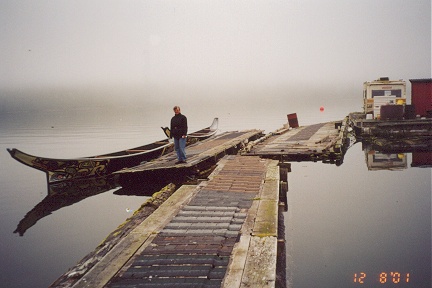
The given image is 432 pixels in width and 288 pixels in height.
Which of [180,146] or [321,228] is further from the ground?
[180,146]

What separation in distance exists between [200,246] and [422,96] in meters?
29.0

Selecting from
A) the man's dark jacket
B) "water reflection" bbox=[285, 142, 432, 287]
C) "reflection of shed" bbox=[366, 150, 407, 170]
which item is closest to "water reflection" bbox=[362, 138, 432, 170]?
"reflection of shed" bbox=[366, 150, 407, 170]

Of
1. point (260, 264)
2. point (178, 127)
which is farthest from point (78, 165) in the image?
point (260, 264)

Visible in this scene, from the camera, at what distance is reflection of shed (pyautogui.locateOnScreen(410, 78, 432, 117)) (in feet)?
89.6

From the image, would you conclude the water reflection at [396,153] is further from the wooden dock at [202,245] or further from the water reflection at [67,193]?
the water reflection at [67,193]

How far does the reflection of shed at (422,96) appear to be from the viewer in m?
27.3

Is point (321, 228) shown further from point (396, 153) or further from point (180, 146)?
point (396, 153)

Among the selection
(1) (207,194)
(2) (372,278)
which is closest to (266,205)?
(1) (207,194)

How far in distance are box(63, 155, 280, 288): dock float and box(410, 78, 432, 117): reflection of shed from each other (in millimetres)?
24604

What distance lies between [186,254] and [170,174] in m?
→ 8.46

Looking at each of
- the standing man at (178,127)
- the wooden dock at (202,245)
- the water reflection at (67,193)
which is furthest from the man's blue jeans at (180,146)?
the water reflection at (67,193)

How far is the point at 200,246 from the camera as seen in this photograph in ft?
19.0

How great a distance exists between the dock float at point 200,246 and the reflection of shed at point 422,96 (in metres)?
24.6

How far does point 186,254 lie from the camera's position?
5.52 m
